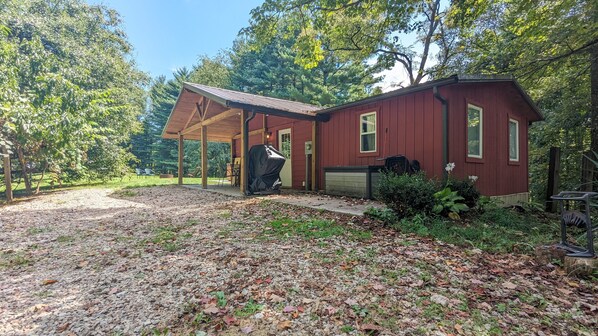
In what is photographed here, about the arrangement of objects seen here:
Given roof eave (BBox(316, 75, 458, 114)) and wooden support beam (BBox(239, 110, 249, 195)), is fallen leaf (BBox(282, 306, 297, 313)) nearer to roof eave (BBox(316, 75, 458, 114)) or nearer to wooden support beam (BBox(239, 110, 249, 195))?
roof eave (BBox(316, 75, 458, 114))

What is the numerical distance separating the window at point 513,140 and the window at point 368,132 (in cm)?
399

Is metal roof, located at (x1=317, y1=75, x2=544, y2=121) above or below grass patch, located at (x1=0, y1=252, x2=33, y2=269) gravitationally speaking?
above

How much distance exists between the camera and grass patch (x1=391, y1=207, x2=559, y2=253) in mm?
3363

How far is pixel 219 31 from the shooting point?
85.4ft

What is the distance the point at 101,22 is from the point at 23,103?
16302mm

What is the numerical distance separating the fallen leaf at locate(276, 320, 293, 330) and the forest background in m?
6.09

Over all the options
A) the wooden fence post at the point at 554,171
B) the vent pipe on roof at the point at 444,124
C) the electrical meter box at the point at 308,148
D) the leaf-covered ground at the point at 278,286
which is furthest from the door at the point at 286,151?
the wooden fence post at the point at 554,171

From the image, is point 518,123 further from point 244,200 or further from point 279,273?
point 279,273

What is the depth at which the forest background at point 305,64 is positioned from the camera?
638 cm

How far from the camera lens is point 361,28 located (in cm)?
1317

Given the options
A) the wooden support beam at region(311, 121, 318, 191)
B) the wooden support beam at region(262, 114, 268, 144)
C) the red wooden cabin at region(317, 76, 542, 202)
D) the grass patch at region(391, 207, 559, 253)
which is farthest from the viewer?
the wooden support beam at region(262, 114, 268, 144)

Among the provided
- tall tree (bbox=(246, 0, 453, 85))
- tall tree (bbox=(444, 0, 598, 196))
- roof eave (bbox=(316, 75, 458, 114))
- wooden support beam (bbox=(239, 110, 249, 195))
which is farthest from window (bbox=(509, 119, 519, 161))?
wooden support beam (bbox=(239, 110, 249, 195))

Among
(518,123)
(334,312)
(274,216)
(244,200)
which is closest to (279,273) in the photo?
(334,312)

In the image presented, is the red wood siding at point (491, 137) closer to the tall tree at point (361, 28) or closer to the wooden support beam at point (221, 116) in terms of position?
the tall tree at point (361, 28)
